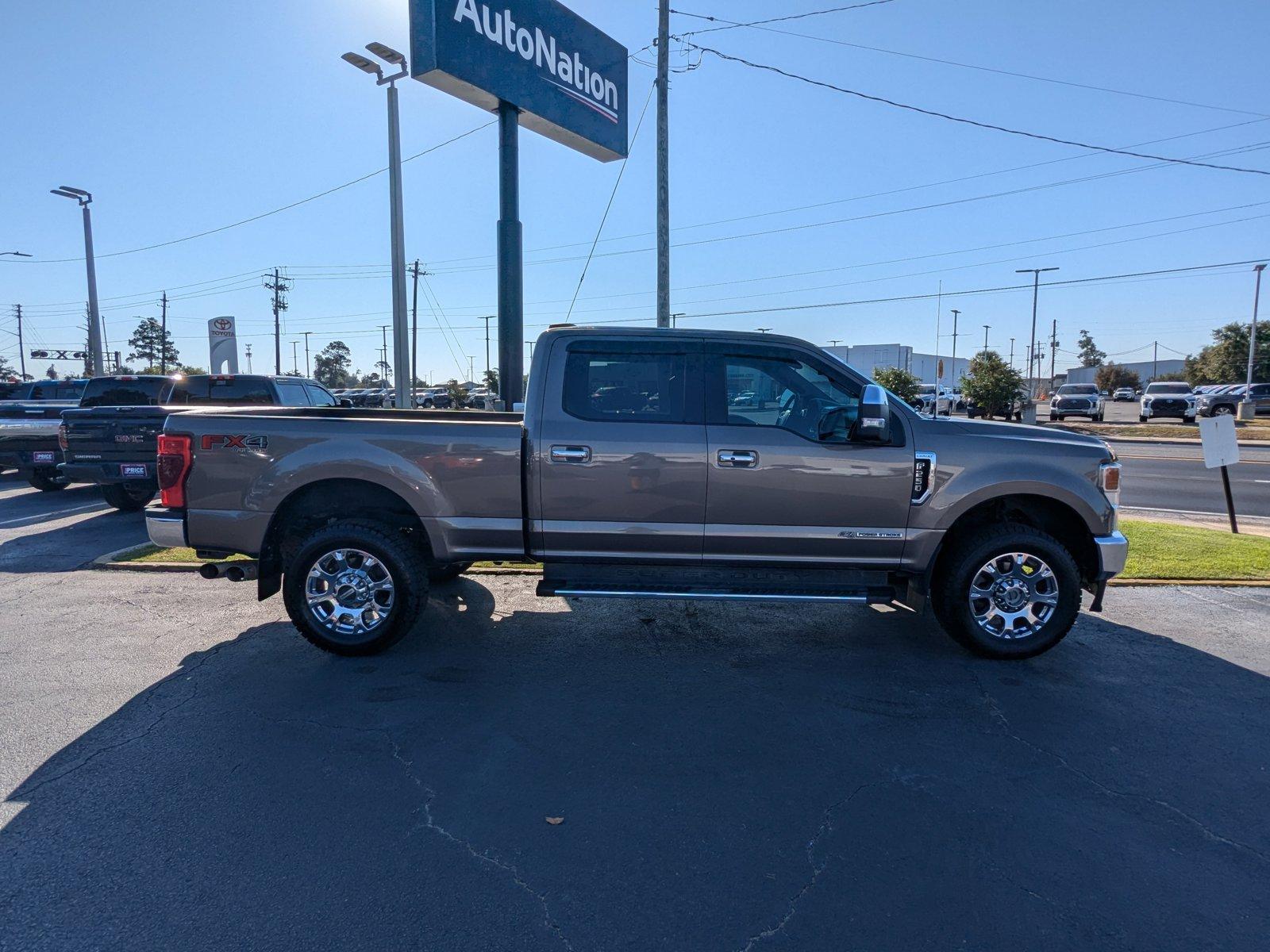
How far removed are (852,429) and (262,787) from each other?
3.80 metres

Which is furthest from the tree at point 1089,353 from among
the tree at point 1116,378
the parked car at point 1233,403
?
the parked car at point 1233,403

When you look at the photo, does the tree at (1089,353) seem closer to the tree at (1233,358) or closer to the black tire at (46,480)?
the tree at (1233,358)

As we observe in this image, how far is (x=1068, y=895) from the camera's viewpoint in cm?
269

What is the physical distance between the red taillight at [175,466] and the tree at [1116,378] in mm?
114506

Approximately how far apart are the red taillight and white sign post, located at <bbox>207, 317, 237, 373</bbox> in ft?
44.3

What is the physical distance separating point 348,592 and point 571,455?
178 centimetres

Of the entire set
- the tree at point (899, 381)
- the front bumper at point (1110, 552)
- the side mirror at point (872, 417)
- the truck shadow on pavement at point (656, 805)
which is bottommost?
the truck shadow on pavement at point (656, 805)

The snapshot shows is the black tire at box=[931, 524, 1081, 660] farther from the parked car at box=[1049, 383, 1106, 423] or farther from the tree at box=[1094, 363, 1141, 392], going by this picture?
the tree at box=[1094, 363, 1141, 392]

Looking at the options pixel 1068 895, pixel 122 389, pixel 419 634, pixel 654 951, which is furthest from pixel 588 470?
pixel 122 389

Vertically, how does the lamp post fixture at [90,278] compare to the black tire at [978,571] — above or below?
above

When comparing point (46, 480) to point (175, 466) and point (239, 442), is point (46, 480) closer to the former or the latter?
point (175, 466)

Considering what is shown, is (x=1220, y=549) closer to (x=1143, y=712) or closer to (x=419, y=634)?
(x=1143, y=712)

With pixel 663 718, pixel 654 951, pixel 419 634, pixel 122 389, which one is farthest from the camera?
pixel 122 389

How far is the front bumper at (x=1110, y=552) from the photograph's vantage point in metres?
4.88
